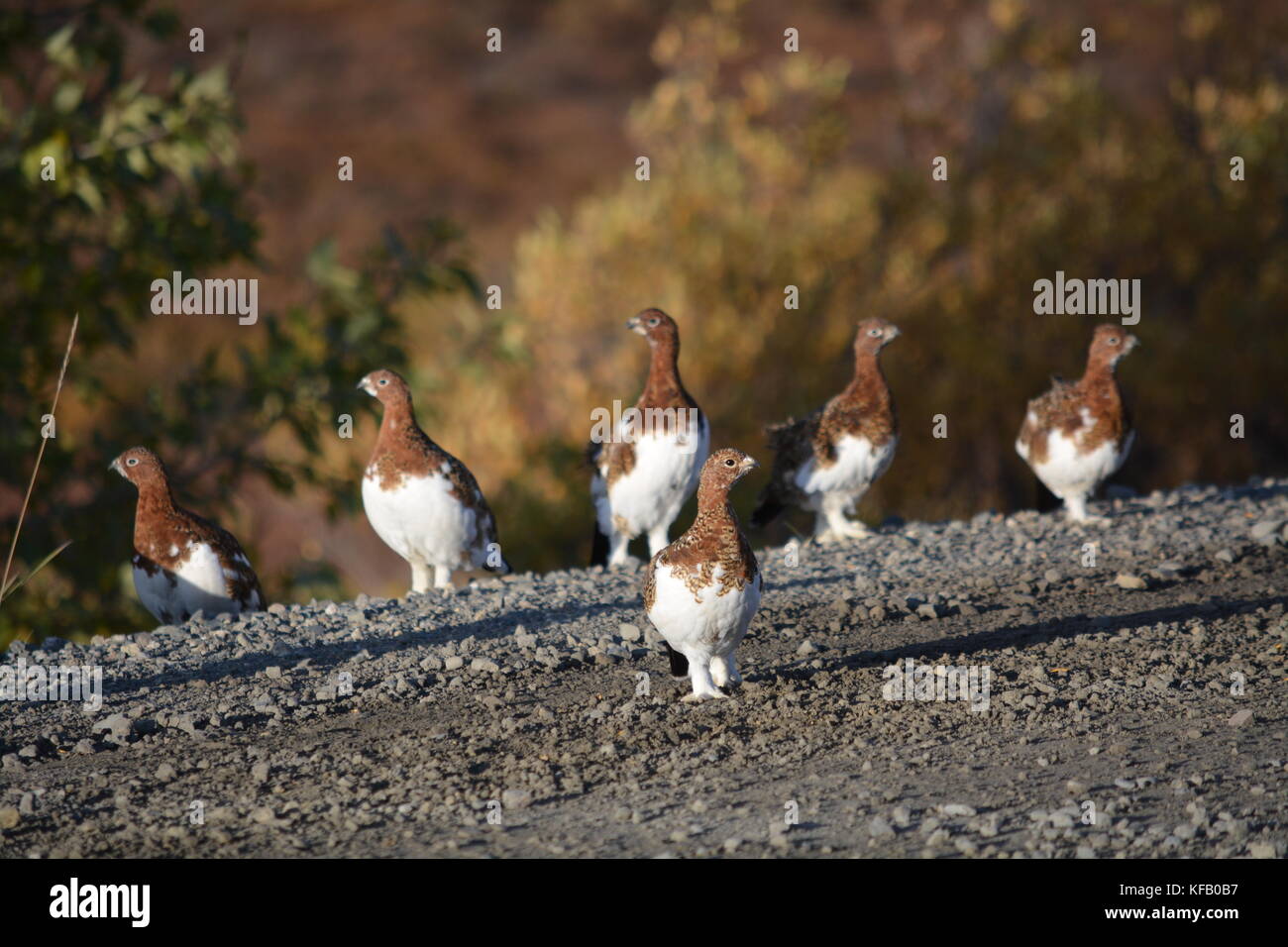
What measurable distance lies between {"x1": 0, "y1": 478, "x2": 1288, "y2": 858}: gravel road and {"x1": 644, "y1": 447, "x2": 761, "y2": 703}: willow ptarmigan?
0.35 metres

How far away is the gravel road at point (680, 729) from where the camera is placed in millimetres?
4727

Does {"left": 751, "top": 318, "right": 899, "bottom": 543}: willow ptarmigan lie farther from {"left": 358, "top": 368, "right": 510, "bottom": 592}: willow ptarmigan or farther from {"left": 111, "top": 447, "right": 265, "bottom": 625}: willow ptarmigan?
{"left": 111, "top": 447, "right": 265, "bottom": 625}: willow ptarmigan

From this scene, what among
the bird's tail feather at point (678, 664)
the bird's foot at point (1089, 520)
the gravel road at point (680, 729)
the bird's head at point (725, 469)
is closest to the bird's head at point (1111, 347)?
the bird's foot at point (1089, 520)

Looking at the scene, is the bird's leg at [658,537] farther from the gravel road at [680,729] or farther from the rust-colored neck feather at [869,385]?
the rust-colored neck feather at [869,385]

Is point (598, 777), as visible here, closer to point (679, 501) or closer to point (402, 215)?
point (679, 501)

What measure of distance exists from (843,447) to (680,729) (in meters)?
3.96

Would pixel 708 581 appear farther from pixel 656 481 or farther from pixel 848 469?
pixel 848 469

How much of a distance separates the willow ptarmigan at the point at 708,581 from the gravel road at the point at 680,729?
13.8 inches

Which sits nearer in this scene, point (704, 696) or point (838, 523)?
point (704, 696)

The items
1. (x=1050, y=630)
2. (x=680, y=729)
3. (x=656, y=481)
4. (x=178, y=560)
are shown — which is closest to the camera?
(x=680, y=729)

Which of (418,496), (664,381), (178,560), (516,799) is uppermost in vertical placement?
(664,381)

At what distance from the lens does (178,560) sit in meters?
7.73

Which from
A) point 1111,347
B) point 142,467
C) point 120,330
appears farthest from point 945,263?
point 142,467
